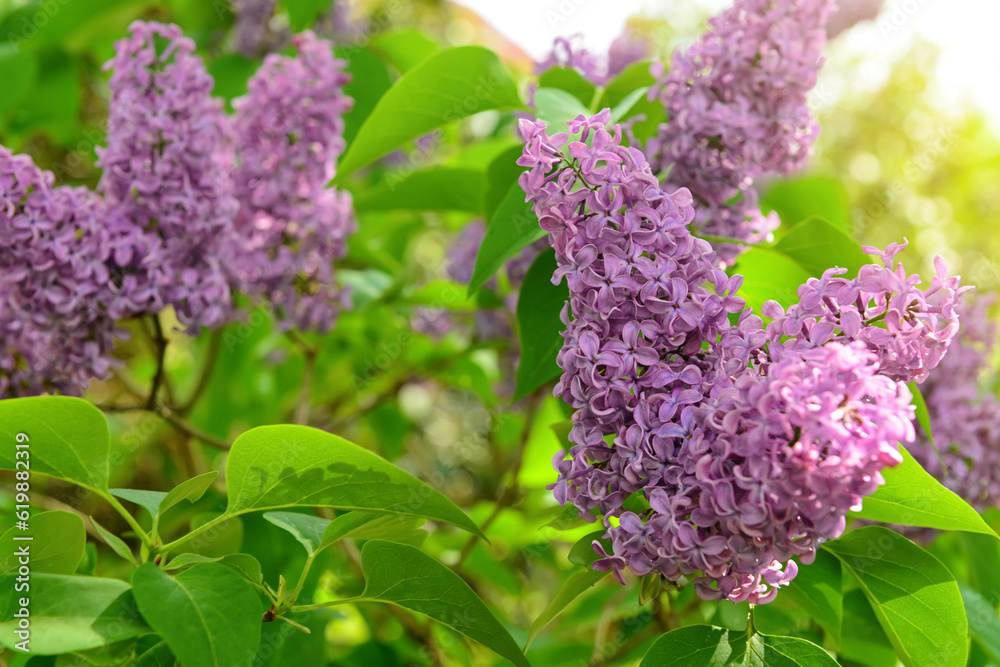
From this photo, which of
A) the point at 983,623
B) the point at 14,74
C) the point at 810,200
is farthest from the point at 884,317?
the point at 14,74

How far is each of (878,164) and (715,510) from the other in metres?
4.25

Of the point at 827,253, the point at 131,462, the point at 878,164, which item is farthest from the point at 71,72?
the point at 878,164

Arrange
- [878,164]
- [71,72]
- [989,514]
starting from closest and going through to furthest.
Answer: [989,514], [71,72], [878,164]

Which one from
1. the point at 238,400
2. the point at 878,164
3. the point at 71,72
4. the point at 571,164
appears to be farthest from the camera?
the point at 878,164

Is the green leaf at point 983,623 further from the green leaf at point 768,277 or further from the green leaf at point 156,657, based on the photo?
the green leaf at point 156,657

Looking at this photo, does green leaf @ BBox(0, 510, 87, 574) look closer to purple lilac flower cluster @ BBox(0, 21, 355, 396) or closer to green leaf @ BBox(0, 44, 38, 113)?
purple lilac flower cluster @ BBox(0, 21, 355, 396)

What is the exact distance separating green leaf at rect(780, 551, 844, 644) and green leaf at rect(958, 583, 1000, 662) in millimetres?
202

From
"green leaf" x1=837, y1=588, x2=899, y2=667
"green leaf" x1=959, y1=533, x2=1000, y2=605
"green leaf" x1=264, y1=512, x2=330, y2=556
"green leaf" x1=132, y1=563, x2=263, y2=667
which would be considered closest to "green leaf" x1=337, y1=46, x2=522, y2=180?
"green leaf" x1=264, y1=512, x2=330, y2=556

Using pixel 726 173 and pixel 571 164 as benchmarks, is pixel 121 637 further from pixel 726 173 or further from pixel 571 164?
pixel 726 173

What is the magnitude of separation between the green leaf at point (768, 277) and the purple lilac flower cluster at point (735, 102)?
3cm

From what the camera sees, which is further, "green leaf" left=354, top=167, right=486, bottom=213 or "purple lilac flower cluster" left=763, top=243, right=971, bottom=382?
"green leaf" left=354, top=167, right=486, bottom=213

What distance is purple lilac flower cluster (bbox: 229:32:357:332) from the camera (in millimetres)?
1162

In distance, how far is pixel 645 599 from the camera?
2.24 feet

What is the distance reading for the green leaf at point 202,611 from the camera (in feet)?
1.85
